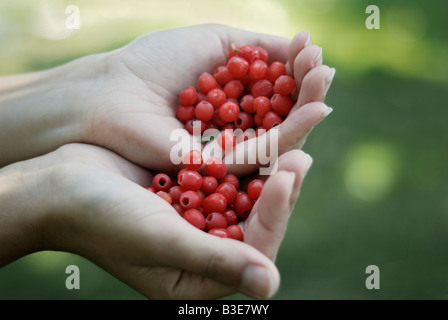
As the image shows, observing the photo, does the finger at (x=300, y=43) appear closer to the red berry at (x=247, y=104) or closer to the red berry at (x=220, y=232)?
the red berry at (x=247, y=104)

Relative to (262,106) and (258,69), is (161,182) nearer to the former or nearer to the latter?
(262,106)

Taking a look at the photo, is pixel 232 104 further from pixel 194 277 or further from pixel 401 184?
pixel 401 184

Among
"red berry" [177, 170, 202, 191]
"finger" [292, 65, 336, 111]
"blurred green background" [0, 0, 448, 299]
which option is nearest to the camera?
"finger" [292, 65, 336, 111]

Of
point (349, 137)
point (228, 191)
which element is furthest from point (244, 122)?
point (349, 137)

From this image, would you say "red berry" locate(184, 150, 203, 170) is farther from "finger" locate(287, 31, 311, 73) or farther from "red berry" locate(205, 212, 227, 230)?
"finger" locate(287, 31, 311, 73)

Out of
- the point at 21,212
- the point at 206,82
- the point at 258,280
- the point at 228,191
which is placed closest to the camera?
the point at 258,280

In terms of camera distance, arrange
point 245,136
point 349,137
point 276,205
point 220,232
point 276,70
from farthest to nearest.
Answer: point 349,137, point 276,70, point 245,136, point 220,232, point 276,205

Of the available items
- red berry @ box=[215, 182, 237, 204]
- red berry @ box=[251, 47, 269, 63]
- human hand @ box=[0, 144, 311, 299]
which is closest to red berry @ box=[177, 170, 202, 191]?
red berry @ box=[215, 182, 237, 204]

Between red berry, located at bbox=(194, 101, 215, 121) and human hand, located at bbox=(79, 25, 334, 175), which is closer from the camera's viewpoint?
human hand, located at bbox=(79, 25, 334, 175)
